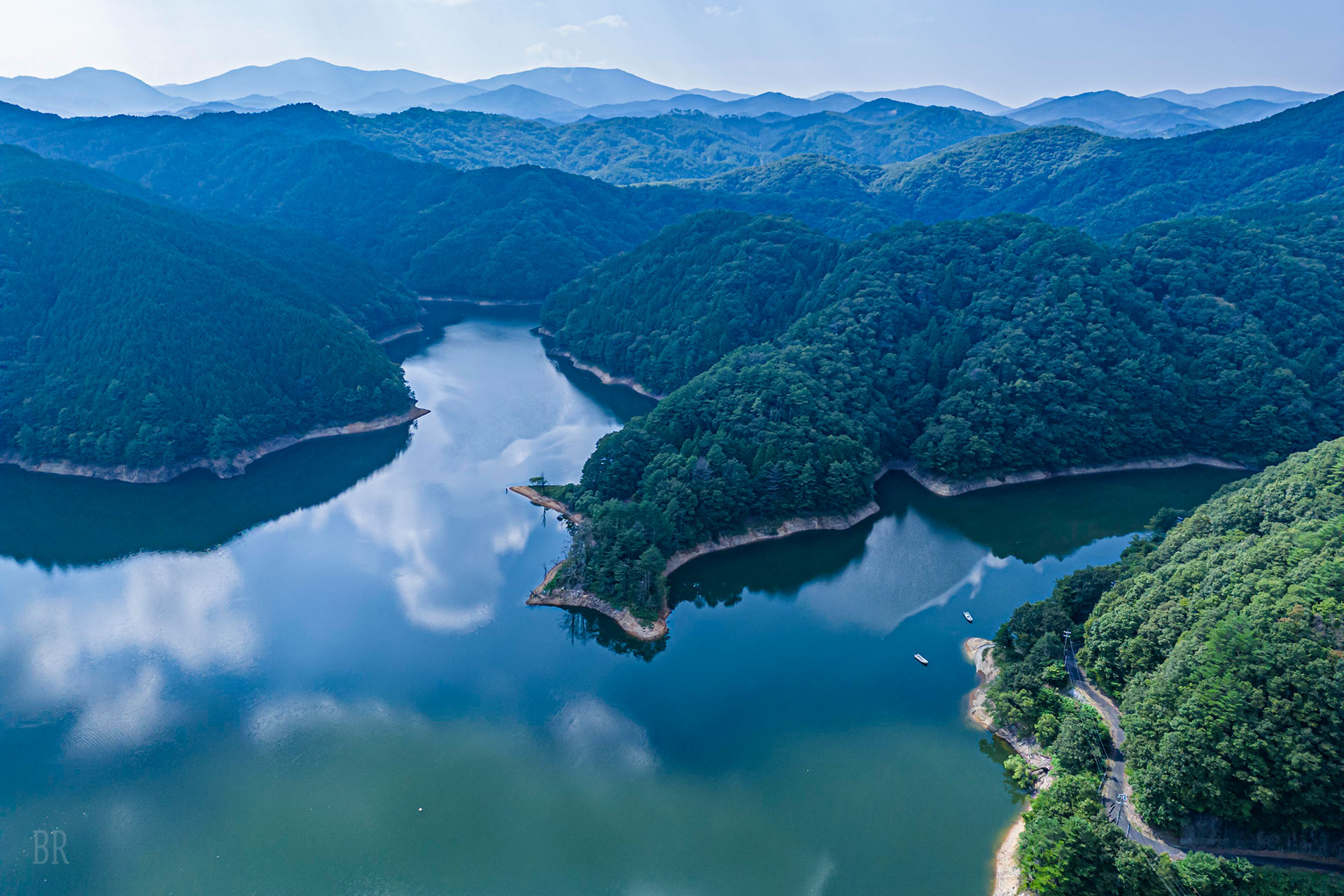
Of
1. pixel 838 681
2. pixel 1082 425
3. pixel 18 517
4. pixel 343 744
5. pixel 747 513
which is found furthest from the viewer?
pixel 1082 425

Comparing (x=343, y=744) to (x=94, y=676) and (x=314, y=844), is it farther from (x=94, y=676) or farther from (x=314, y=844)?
(x=94, y=676)

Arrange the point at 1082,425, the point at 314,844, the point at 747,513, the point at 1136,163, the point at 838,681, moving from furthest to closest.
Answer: the point at 1136,163
the point at 1082,425
the point at 747,513
the point at 838,681
the point at 314,844

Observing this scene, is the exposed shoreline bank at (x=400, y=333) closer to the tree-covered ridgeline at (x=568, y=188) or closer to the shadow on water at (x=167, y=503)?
the tree-covered ridgeline at (x=568, y=188)

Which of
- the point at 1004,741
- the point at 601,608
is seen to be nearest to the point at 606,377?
the point at 601,608

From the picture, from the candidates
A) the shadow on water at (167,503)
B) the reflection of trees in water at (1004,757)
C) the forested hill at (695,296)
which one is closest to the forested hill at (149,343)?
the shadow on water at (167,503)

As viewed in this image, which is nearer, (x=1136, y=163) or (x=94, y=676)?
(x=94, y=676)

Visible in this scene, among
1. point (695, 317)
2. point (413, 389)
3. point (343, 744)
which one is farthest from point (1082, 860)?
point (413, 389)

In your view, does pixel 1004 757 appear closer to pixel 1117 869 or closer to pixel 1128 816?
pixel 1128 816
